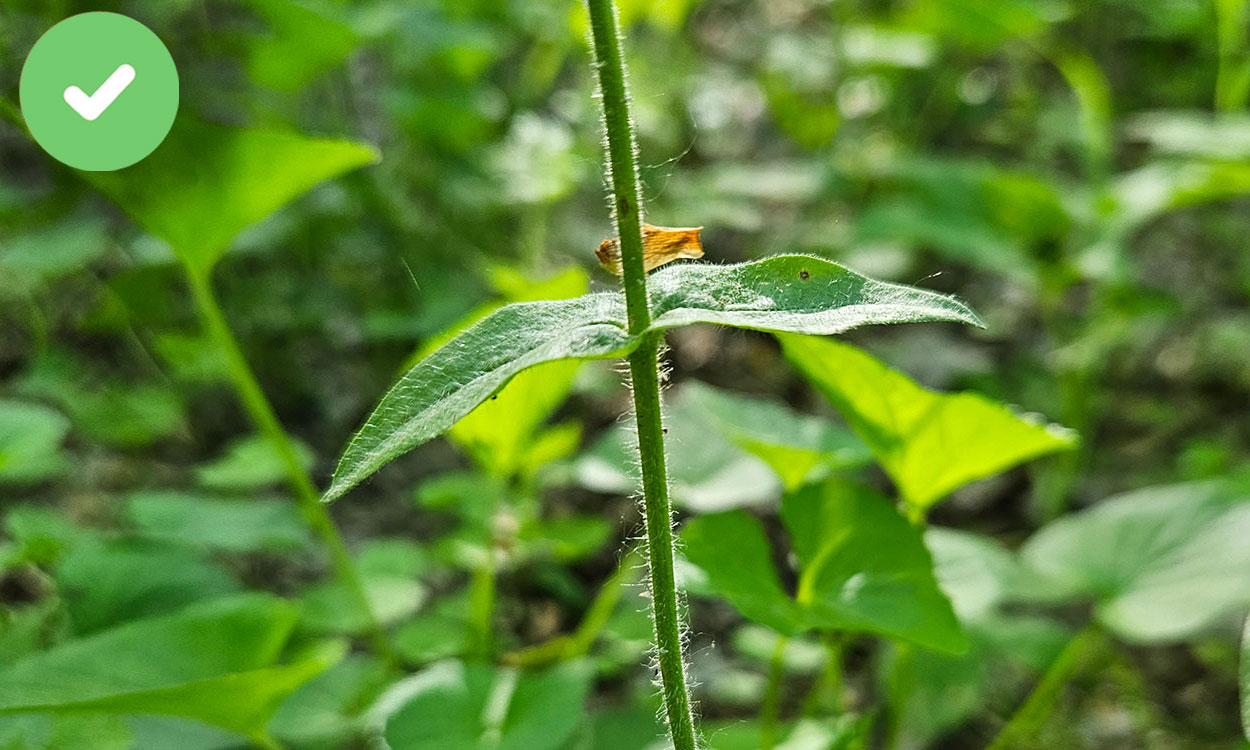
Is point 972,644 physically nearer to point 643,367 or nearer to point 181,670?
point 643,367

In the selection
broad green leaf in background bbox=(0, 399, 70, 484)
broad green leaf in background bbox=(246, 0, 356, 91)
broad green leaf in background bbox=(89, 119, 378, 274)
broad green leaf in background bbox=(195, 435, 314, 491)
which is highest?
broad green leaf in background bbox=(246, 0, 356, 91)

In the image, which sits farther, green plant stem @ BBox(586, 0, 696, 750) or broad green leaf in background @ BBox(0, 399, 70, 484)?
broad green leaf in background @ BBox(0, 399, 70, 484)

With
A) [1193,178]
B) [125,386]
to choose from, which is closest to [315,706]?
[125,386]

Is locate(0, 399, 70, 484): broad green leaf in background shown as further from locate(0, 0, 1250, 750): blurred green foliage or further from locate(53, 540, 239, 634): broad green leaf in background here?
locate(53, 540, 239, 634): broad green leaf in background

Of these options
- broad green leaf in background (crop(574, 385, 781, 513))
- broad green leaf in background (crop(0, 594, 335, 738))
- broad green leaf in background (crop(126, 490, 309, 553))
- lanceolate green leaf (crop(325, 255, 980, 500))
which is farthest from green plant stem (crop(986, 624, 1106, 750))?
broad green leaf in background (crop(126, 490, 309, 553))

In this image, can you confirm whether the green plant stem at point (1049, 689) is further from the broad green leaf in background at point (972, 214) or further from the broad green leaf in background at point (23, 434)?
the broad green leaf in background at point (23, 434)

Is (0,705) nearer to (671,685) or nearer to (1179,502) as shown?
(671,685)
